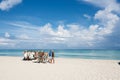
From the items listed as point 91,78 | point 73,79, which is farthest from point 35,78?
point 91,78

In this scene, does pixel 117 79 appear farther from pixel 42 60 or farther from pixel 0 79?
pixel 42 60

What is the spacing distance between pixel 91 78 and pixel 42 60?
10.2 m

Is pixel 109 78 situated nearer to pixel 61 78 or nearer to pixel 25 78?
pixel 61 78

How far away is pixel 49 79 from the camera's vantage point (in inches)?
389

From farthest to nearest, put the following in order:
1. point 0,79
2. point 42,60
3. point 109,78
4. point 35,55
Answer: point 35,55 → point 42,60 → point 109,78 → point 0,79

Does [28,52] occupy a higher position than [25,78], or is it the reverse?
[28,52]

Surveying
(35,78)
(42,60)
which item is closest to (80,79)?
(35,78)

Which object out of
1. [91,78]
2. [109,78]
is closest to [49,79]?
[91,78]

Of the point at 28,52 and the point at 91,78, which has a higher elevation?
the point at 28,52

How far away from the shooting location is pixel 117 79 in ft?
33.4

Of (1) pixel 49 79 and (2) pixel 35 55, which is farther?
(2) pixel 35 55

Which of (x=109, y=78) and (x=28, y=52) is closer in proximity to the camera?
(x=109, y=78)

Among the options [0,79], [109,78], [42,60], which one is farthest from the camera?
[42,60]

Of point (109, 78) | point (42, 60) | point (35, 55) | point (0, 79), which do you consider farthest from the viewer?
point (35, 55)
